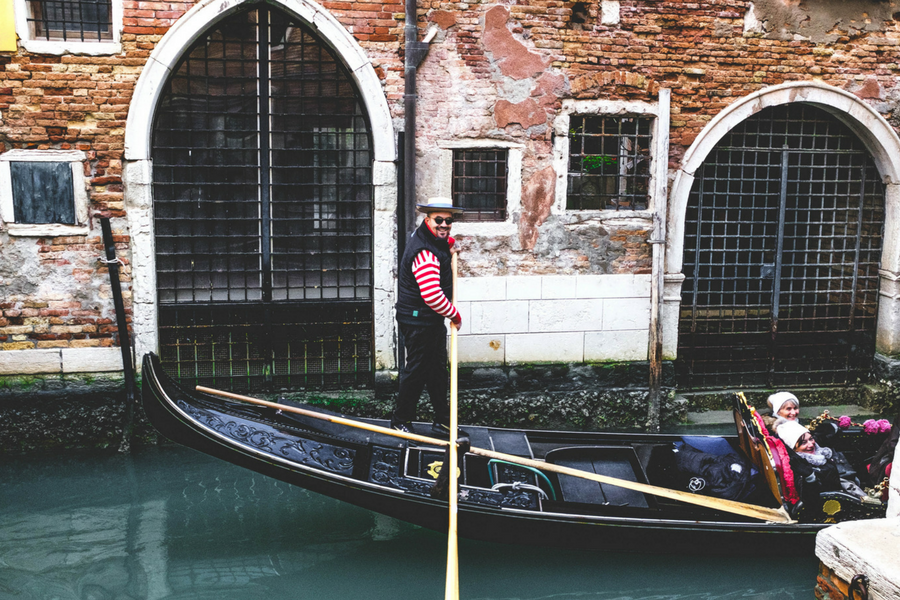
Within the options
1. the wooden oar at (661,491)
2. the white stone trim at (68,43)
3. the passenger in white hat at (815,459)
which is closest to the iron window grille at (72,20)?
the white stone trim at (68,43)

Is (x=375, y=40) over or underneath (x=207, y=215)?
over

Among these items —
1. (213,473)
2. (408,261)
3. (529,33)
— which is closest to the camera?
(408,261)

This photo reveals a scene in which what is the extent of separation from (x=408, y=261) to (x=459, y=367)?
4.80 ft

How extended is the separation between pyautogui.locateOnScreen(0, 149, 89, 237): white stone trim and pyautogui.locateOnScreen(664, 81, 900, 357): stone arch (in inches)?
153

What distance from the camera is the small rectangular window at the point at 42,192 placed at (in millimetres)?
4793

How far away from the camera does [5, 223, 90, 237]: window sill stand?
15.9 ft

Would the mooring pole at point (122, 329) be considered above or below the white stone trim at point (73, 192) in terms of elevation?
below

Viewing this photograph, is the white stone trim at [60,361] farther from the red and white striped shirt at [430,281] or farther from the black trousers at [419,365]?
the red and white striped shirt at [430,281]

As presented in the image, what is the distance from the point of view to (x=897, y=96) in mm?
5660

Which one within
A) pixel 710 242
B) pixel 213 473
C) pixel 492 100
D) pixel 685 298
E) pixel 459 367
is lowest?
pixel 213 473

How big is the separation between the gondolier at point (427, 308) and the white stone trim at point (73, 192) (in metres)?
2.16

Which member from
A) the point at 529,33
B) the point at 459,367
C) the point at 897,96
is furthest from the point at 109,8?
the point at 897,96

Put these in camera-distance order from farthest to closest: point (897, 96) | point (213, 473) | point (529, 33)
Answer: point (897, 96)
point (529, 33)
point (213, 473)

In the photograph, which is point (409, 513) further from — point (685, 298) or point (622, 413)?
point (685, 298)
